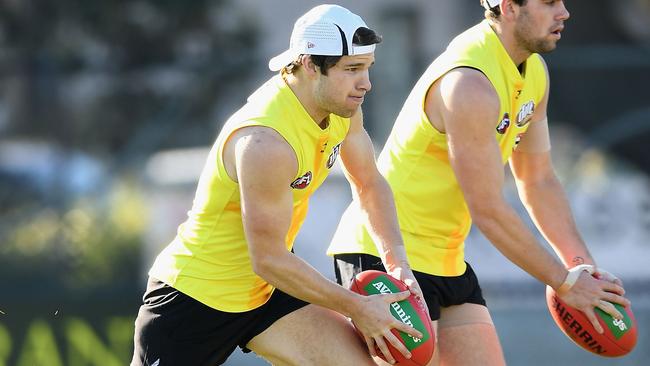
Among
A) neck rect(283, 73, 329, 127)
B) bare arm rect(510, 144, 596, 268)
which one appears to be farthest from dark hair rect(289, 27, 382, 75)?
bare arm rect(510, 144, 596, 268)

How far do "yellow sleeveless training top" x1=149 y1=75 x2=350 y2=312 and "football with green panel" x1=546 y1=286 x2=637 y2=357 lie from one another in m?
1.19

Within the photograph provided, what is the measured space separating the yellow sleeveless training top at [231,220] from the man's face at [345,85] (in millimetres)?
113

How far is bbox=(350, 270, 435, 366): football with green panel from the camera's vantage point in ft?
14.1

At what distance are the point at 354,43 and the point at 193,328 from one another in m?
1.20

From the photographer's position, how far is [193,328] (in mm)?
4531

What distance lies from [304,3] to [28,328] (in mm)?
3692

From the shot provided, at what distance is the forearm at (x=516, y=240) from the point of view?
4691 millimetres

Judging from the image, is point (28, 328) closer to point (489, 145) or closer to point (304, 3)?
point (304, 3)

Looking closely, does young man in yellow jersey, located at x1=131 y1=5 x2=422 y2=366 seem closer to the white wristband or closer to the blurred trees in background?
the white wristband

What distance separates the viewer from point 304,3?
10703 mm

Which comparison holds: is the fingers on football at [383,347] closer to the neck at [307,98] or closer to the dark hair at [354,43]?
the neck at [307,98]

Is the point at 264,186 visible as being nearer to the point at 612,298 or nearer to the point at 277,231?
the point at 277,231

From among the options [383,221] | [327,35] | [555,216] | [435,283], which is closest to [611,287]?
[555,216]

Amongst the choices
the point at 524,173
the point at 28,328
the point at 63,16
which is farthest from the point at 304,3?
the point at 524,173
